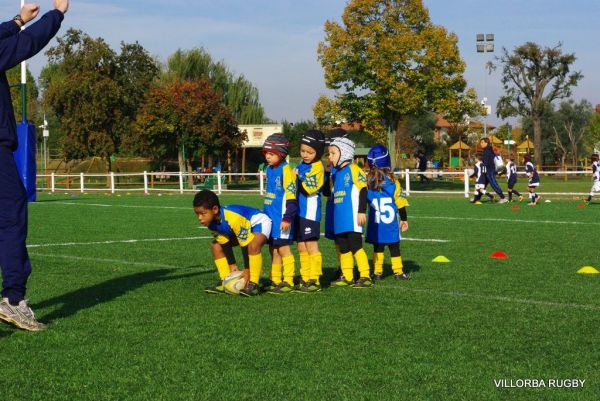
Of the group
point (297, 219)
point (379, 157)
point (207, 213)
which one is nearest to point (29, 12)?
point (207, 213)

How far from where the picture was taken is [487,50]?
190 feet

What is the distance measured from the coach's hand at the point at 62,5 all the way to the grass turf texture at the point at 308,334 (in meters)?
2.47

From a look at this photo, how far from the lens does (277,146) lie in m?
8.80

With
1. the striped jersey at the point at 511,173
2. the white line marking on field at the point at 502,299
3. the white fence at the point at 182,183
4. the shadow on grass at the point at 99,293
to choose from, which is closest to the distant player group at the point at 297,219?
the white line marking on field at the point at 502,299

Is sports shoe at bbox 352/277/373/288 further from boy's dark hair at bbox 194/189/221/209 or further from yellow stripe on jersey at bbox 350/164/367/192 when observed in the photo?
boy's dark hair at bbox 194/189/221/209

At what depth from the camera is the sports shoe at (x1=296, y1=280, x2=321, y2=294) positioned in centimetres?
882

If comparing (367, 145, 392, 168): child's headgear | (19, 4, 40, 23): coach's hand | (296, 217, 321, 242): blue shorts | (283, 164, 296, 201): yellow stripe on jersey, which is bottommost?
(296, 217, 321, 242): blue shorts

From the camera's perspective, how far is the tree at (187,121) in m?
50.5

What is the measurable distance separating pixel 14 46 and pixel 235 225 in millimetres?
2797

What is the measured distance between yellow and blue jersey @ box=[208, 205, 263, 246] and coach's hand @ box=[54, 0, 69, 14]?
96.7 inches

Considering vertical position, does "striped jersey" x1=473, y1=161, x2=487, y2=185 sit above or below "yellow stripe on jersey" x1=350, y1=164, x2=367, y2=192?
below

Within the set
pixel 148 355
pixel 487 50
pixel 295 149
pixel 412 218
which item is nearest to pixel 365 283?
pixel 148 355

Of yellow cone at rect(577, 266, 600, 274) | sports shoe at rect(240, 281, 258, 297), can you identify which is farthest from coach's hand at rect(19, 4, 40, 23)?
yellow cone at rect(577, 266, 600, 274)

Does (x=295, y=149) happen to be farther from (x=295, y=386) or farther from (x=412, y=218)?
(x=295, y=386)
